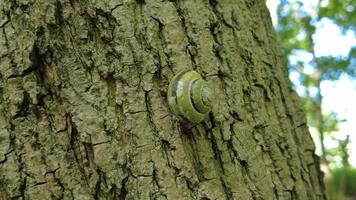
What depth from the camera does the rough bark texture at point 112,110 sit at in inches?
50.1

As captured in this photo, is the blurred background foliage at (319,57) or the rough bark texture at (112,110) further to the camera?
the blurred background foliage at (319,57)

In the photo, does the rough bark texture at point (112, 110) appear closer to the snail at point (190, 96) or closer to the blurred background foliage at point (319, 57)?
the snail at point (190, 96)

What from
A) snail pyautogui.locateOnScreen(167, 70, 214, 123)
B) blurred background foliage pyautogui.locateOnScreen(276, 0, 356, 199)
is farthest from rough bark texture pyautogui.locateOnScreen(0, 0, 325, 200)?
blurred background foliage pyautogui.locateOnScreen(276, 0, 356, 199)

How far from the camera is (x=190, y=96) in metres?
1.39

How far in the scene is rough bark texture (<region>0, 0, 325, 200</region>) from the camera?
1.27m

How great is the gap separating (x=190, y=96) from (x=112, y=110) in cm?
26

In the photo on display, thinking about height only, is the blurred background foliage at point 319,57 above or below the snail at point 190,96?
above

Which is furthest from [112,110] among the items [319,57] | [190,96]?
[319,57]

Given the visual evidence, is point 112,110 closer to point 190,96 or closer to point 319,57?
point 190,96

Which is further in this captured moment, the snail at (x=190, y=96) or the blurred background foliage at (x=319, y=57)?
the blurred background foliage at (x=319, y=57)

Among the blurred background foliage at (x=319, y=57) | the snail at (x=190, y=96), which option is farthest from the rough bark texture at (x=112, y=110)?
the blurred background foliage at (x=319, y=57)

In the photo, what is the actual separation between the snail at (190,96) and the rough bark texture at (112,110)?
28 mm

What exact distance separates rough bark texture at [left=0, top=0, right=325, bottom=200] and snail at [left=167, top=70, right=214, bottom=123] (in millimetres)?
28

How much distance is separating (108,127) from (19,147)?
270 millimetres
